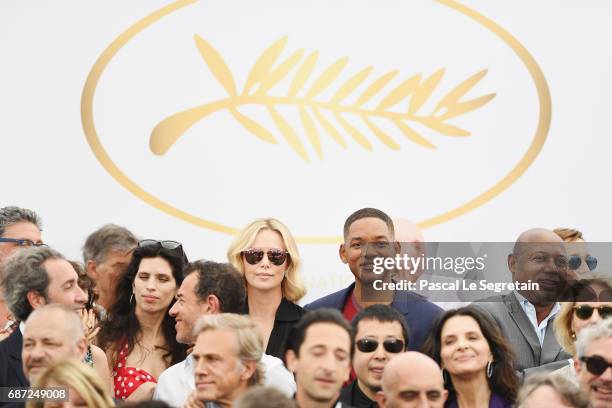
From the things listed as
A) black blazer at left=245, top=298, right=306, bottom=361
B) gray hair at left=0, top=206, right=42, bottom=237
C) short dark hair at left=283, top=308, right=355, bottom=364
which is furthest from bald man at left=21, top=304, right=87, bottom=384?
gray hair at left=0, top=206, right=42, bottom=237

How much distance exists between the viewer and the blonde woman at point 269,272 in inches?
256

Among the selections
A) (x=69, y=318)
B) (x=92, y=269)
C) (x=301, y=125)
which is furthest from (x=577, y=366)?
(x=301, y=125)

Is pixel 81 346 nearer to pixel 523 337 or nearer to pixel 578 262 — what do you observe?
pixel 523 337

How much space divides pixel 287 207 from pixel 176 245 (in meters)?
1.53

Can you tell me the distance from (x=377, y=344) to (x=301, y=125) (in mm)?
2666

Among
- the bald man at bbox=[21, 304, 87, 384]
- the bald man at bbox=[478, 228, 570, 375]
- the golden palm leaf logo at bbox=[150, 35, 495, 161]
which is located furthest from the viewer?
the golden palm leaf logo at bbox=[150, 35, 495, 161]

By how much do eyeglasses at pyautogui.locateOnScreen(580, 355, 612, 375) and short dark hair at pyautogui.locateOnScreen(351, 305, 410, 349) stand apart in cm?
88

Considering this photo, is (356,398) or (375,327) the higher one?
(375,327)

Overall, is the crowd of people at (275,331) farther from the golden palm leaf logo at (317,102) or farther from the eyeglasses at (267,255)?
the golden palm leaf logo at (317,102)

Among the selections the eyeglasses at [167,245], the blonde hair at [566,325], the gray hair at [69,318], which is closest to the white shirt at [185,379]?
the gray hair at [69,318]

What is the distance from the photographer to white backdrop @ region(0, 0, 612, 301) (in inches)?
316

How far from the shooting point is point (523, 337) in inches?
257

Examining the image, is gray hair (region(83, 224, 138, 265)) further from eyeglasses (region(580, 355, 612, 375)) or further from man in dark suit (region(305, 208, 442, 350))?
eyeglasses (region(580, 355, 612, 375))

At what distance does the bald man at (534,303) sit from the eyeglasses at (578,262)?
0.10 metres
